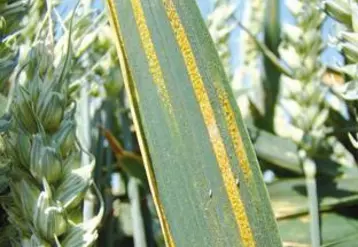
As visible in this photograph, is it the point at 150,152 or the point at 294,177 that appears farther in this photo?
the point at 294,177

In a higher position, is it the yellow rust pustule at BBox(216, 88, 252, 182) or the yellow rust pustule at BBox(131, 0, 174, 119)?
the yellow rust pustule at BBox(131, 0, 174, 119)

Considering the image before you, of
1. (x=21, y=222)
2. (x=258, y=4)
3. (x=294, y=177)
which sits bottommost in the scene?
(x=294, y=177)

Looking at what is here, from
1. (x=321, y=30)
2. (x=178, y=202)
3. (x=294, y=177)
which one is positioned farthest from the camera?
(x=294, y=177)

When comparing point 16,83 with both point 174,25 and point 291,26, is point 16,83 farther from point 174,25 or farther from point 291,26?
point 291,26

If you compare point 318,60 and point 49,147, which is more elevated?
point 49,147

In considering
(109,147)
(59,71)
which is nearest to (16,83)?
(59,71)

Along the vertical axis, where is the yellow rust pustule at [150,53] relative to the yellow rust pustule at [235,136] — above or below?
above

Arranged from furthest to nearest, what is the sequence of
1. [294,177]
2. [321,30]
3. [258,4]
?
1. [258,4]
2. [294,177]
3. [321,30]
